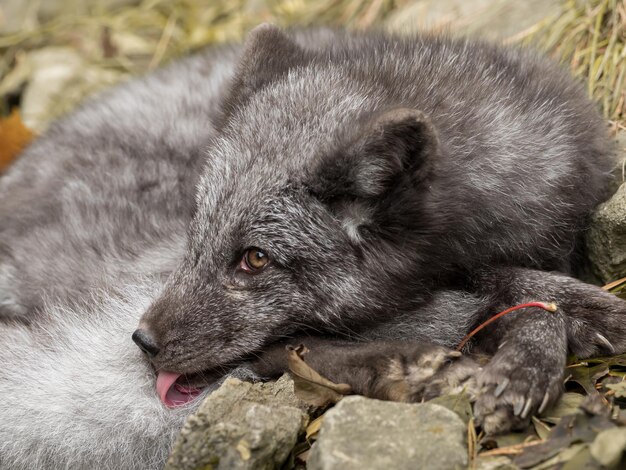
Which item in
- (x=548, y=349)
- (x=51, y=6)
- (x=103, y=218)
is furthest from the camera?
(x=51, y=6)

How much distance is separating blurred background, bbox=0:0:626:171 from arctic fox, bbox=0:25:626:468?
→ 1.69 meters

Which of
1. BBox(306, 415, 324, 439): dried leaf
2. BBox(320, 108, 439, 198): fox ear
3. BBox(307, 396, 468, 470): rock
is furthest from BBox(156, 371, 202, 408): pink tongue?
BBox(320, 108, 439, 198): fox ear

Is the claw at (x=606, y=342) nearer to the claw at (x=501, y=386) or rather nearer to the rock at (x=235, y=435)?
the claw at (x=501, y=386)

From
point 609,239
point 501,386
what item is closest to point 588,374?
point 501,386

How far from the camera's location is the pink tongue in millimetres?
3348

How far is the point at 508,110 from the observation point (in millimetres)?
3547

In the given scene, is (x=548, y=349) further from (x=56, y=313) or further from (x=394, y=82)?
(x=56, y=313)

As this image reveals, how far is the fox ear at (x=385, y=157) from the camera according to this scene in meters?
2.95

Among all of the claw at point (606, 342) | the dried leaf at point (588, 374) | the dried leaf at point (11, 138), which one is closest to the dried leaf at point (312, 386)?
A: the dried leaf at point (588, 374)

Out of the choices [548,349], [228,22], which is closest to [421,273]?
[548,349]

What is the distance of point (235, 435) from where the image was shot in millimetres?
2766

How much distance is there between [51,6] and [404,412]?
652 cm

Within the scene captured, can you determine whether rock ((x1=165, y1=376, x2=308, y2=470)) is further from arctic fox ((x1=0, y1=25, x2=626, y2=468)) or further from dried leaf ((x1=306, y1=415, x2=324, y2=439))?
arctic fox ((x1=0, y1=25, x2=626, y2=468))

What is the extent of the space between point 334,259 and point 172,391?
0.91 m
